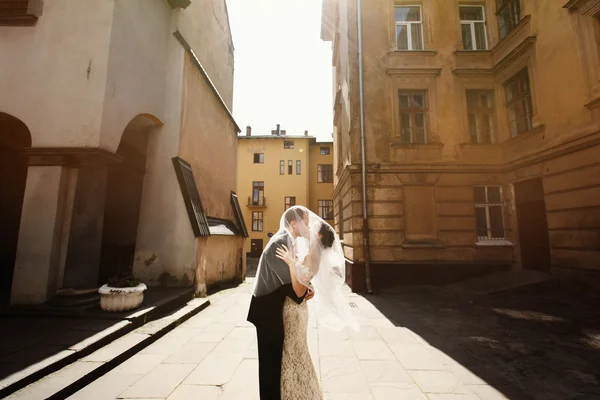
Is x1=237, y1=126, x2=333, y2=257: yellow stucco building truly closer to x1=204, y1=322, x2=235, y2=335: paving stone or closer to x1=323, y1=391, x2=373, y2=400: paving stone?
x1=204, y1=322, x2=235, y2=335: paving stone

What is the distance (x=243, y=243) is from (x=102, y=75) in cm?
884

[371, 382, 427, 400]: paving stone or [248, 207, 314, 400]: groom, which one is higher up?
[248, 207, 314, 400]: groom

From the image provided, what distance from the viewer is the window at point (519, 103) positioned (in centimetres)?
957

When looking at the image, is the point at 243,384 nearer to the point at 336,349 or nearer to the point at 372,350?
the point at 336,349

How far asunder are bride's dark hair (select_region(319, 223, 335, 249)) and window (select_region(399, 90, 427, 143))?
8.79 metres

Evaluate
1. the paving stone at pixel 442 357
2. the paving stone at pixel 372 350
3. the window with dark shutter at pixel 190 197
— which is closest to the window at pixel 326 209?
the window with dark shutter at pixel 190 197

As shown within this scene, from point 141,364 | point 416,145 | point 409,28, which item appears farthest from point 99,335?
point 409,28

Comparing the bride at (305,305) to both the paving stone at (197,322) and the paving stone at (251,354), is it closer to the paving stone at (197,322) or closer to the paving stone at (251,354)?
the paving stone at (251,354)

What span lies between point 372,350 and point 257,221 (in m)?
27.7

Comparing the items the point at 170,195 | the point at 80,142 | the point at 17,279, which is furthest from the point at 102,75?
the point at 17,279

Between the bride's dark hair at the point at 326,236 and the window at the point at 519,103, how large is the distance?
32.6 feet

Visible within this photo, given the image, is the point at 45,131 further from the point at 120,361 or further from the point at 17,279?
the point at 120,361

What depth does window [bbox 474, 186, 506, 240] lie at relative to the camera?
10.4 metres

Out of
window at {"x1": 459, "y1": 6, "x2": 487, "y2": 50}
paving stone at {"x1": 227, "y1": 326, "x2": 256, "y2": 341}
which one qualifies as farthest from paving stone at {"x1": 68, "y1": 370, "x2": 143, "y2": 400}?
window at {"x1": 459, "y1": 6, "x2": 487, "y2": 50}
